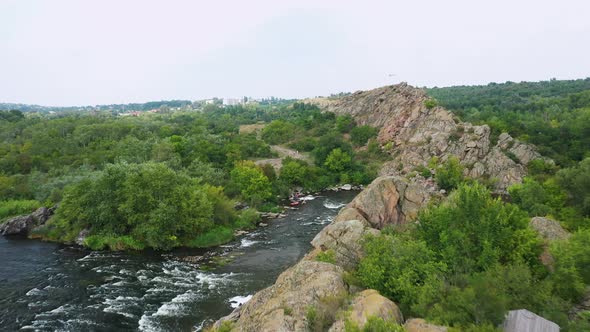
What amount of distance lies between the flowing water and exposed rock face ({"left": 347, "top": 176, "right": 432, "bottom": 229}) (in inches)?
328

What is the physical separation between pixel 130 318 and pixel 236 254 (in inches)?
566

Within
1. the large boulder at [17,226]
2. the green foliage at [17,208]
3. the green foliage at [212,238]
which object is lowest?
the green foliage at [212,238]

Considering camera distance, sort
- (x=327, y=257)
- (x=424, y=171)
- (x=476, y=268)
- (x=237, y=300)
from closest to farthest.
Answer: (x=476, y=268) < (x=327, y=257) < (x=237, y=300) < (x=424, y=171)

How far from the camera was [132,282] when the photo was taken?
33.9 meters

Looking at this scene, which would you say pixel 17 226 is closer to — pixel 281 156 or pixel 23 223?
pixel 23 223

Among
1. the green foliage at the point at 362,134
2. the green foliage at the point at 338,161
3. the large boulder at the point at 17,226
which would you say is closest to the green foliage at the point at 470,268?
the large boulder at the point at 17,226

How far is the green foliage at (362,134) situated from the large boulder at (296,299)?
80.5 metres

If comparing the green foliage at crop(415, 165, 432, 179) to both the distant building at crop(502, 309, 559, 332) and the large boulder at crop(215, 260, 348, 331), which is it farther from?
the distant building at crop(502, 309, 559, 332)

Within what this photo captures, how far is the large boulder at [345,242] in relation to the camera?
26.0 m

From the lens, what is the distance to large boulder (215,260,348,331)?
693 inches

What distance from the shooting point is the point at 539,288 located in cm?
1839

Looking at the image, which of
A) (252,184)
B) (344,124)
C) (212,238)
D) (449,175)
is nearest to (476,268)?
(212,238)

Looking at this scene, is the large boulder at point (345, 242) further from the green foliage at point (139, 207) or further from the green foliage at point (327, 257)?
the green foliage at point (139, 207)

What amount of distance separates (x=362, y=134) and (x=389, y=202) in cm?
6411
